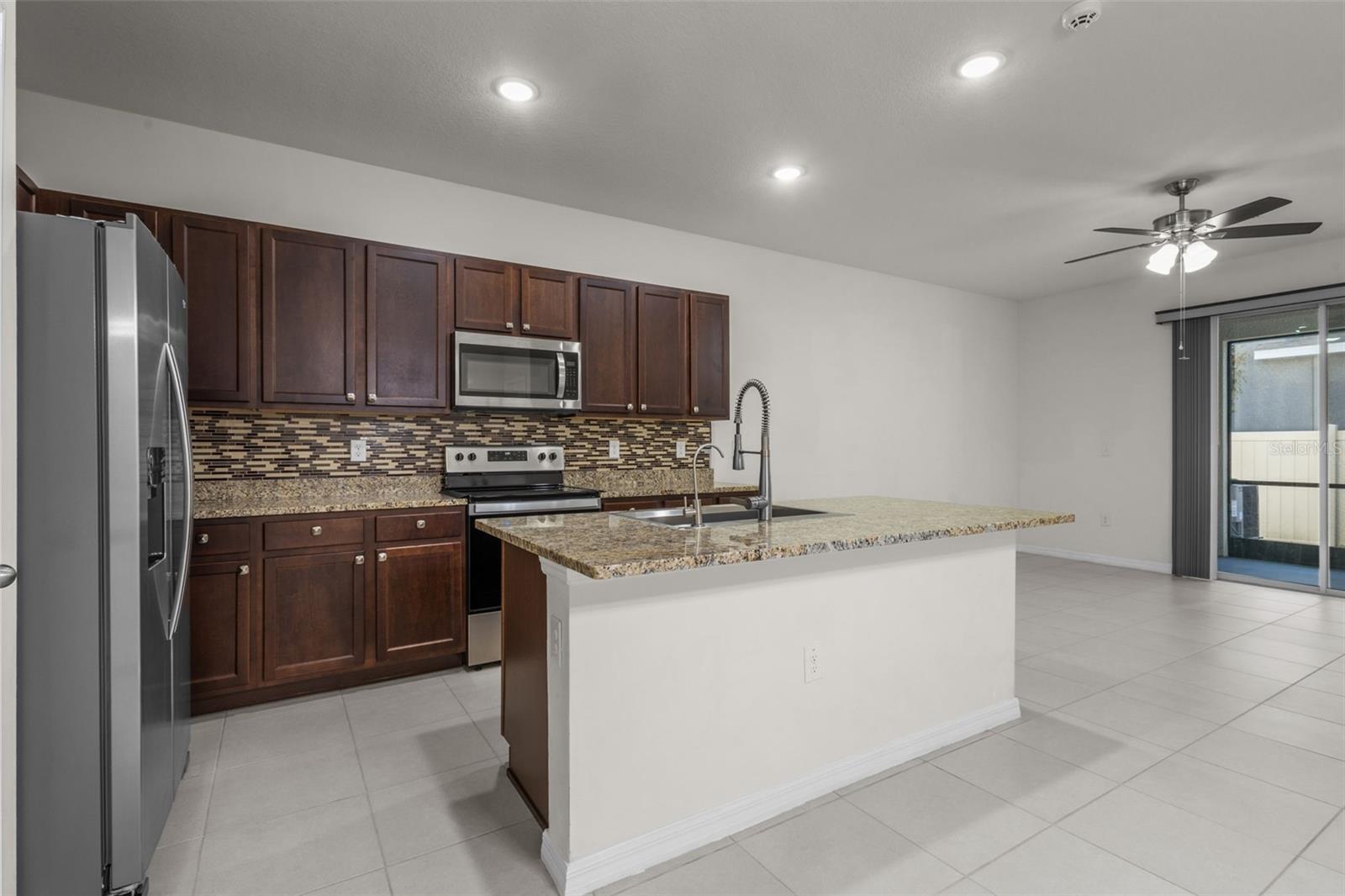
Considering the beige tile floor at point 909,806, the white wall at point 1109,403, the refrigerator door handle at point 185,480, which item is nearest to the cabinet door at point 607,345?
the beige tile floor at point 909,806

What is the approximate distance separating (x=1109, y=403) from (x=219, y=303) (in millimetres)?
7033

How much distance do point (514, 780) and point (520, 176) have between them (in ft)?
9.95

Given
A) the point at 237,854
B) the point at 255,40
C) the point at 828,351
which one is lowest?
the point at 237,854

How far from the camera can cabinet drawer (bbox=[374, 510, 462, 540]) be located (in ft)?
10.1

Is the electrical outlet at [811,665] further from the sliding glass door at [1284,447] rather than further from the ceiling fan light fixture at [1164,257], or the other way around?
the sliding glass door at [1284,447]

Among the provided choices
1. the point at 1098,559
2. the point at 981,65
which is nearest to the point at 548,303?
the point at 981,65

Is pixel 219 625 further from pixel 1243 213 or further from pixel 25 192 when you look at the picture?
pixel 1243 213

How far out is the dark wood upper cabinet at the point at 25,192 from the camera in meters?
2.38

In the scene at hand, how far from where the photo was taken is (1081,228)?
4.58 m

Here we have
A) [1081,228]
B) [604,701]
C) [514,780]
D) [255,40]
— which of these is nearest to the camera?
[604,701]

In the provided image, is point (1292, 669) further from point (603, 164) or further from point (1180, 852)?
point (603, 164)

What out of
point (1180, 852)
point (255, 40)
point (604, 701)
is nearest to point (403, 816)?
point (604, 701)

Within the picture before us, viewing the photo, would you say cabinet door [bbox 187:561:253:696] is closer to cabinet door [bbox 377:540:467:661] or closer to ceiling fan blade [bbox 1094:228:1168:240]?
cabinet door [bbox 377:540:467:661]

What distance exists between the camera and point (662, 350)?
4184 mm
